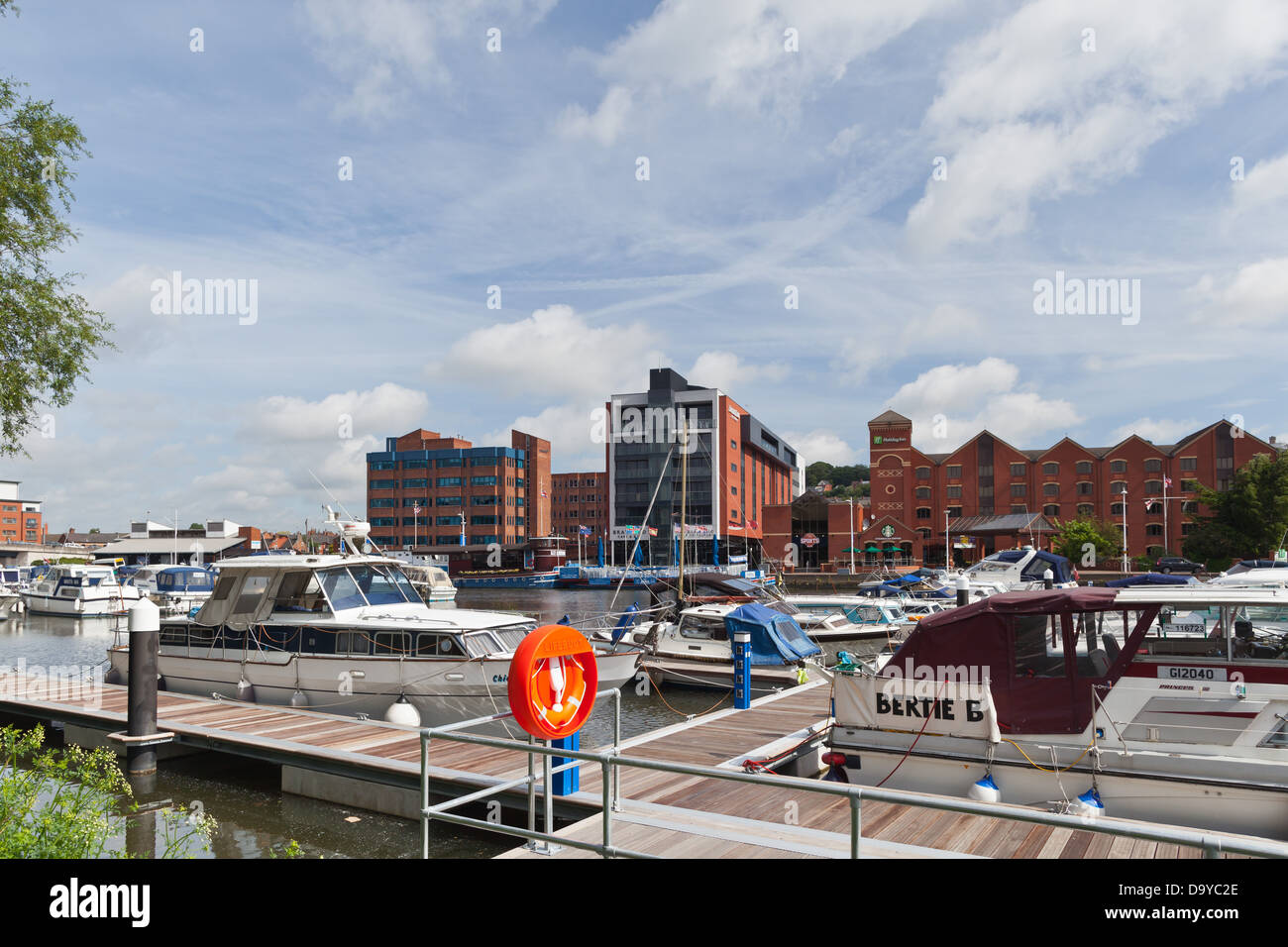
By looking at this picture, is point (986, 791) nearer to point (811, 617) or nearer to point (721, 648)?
point (721, 648)

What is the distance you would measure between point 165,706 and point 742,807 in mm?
13468

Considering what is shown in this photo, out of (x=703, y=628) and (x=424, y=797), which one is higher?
(x=424, y=797)

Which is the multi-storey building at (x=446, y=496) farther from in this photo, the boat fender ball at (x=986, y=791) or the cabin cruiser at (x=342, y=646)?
the boat fender ball at (x=986, y=791)

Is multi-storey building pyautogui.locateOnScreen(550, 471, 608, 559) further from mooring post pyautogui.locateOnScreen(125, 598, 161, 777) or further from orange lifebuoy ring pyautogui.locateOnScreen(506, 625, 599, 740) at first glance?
orange lifebuoy ring pyautogui.locateOnScreen(506, 625, 599, 740)

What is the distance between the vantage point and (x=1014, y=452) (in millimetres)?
92250

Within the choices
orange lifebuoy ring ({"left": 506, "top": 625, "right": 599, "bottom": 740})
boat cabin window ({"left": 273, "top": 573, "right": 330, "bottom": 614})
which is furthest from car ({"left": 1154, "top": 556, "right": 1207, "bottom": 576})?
orange lifebuoy ring ({"left": 506, "top": 625, "right": 599, "bottom": 740})

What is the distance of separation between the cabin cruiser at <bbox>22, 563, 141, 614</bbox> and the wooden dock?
38.5 meters

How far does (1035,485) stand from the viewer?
91.2 meters

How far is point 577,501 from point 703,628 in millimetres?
128101

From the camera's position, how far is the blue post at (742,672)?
15844mm

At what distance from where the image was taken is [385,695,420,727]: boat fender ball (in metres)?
15.7

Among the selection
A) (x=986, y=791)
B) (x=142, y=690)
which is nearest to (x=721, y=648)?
(x=986, y=791)
